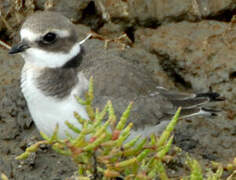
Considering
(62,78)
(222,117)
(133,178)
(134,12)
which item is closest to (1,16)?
(134,12)

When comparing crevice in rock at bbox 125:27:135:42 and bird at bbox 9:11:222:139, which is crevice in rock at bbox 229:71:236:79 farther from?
crevice in rock at bbox 125:27:135:42

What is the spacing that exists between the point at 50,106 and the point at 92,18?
2.34 m

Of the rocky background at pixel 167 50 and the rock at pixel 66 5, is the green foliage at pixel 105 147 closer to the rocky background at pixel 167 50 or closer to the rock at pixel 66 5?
the rocky background at pixel 167 50

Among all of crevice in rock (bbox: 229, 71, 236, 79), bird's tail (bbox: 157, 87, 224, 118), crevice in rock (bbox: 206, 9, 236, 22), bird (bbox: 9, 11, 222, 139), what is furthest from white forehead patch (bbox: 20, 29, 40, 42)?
crevice in rock (bbox: 206, 9, 236, 22)

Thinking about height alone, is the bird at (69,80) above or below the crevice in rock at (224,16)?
above

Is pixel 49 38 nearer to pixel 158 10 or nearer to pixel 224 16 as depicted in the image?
pixel 158 10

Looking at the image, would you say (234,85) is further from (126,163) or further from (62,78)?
(126,163)

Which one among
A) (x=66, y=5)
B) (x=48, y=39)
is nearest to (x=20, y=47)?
(x=48, y=39)

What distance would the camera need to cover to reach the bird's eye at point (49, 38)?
4.47 metres

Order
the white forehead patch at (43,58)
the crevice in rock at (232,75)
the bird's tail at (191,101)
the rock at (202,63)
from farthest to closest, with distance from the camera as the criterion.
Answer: the crevice in rock at (232,75) < the rock at (202,63) < the bird's tail at (191,101) < the white forehead patch at (43,58)

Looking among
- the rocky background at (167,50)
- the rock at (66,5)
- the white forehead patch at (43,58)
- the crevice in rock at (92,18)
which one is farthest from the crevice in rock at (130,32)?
the white forehead patch at (43,58)

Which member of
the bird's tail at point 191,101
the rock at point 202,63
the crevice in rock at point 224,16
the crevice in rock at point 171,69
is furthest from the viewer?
the crevice in rock at point 224,16

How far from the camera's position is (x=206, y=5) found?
6.29 metres

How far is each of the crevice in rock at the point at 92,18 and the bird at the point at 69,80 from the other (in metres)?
1.48
